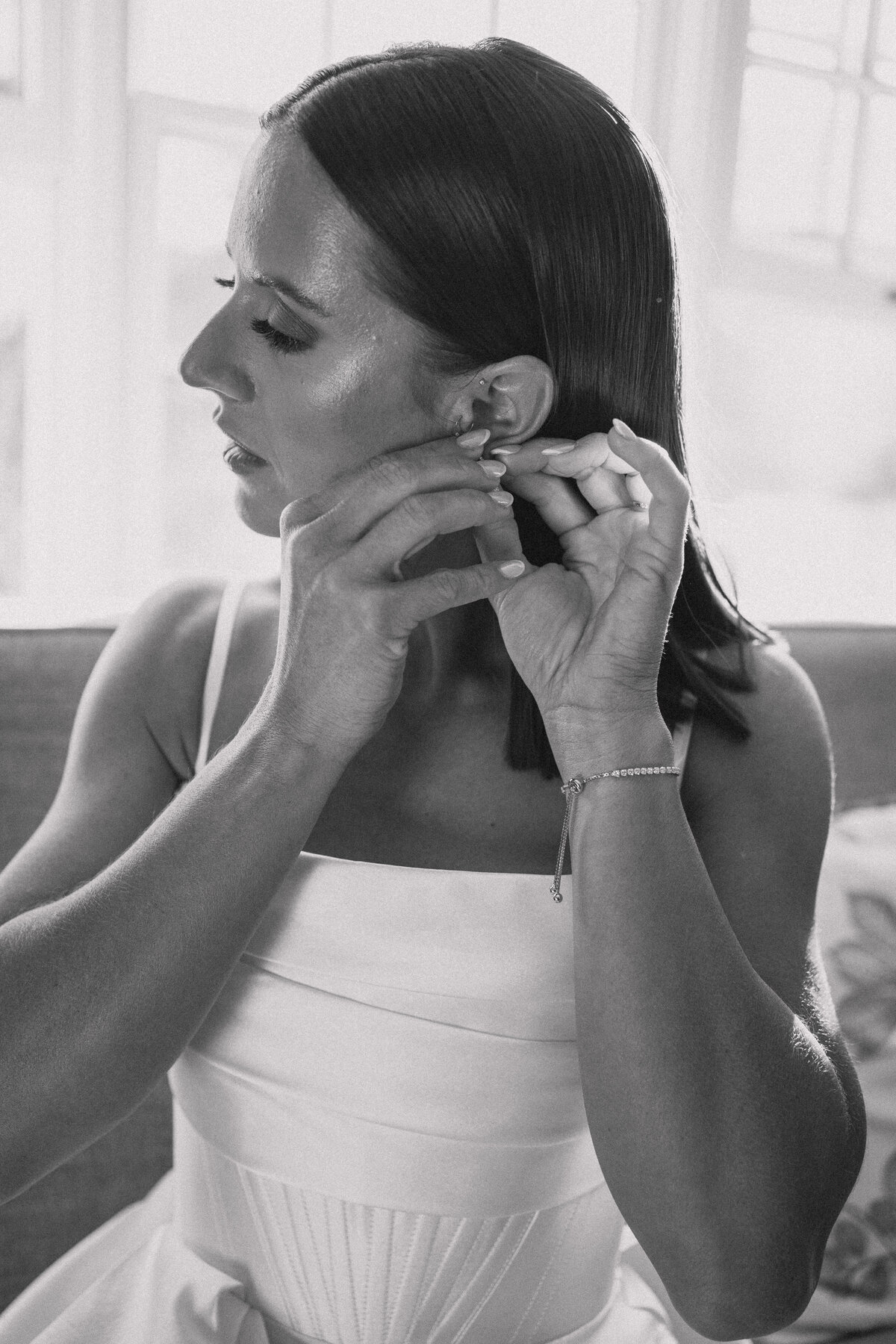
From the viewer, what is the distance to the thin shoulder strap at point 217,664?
134 cm

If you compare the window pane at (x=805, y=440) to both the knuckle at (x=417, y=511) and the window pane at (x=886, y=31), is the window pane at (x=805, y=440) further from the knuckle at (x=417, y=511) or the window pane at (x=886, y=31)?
the knuckle at (x=417, y=511)

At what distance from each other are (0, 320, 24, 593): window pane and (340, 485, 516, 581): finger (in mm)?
2223

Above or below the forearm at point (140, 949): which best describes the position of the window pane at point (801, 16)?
above

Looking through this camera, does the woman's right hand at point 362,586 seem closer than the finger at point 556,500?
Yes

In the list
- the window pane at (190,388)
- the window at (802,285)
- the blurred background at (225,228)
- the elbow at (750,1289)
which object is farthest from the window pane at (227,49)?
the elbow at (750,1289)

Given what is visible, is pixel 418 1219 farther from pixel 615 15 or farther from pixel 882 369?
pixel 882 369

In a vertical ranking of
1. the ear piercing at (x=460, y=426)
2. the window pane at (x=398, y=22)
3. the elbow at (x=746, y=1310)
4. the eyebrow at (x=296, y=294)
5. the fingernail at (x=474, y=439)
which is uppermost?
the window pane at (x=398, y=22)

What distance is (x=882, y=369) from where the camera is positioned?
12.4ft

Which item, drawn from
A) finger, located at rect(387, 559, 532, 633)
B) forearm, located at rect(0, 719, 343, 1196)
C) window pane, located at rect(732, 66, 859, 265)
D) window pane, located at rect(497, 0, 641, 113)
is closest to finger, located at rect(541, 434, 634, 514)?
finger, located at rect(387, 559, 532, 633)

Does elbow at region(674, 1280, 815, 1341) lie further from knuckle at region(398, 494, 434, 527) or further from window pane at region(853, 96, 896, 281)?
window pane at region(853, 96, 896, 281)

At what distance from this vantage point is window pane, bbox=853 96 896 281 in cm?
351

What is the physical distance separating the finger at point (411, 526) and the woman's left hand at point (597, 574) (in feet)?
0.31

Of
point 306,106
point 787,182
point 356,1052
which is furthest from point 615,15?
point 356,1052

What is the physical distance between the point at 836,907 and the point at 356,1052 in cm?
82
